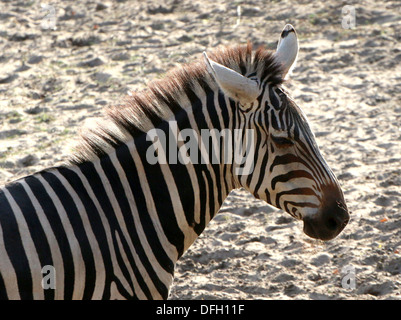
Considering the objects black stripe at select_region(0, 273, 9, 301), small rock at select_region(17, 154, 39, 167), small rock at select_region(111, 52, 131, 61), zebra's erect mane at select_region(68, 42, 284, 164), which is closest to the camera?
black stripe at select_region(0, 273, 9, 301)

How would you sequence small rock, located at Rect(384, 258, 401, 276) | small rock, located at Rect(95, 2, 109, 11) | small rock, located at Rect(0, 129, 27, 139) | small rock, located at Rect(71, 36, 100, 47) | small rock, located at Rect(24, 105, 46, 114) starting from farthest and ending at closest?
small rock, located at Rect(95, 2, 109, 11)
small rock, located at Rect(71, 36, 100, 47)
small rock, located at Rect(24, 105, 46, 114)
small rock, located at Rect(0, 129, 27, 139)
small rock, located at Rect(384, 258, 401, 276)

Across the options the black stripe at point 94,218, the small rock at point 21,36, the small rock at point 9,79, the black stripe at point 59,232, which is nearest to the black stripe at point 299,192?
the black stripe at point 94,218

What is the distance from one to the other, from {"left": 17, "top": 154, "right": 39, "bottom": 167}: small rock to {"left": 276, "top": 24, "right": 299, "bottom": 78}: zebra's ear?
3897 millimetres

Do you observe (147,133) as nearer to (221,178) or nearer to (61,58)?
(221,178)

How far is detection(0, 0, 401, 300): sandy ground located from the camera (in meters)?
6.12

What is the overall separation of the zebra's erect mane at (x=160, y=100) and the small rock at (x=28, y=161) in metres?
3.53

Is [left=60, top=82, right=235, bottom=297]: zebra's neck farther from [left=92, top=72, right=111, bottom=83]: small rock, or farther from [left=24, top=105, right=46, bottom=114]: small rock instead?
[left=92, top=72, right=111, bottom=83]: small rock

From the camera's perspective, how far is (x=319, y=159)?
435 cm

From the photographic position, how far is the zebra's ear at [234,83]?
4113 mm

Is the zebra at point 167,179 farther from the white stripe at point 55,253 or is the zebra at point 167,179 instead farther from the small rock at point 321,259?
the small rock at point 321,259

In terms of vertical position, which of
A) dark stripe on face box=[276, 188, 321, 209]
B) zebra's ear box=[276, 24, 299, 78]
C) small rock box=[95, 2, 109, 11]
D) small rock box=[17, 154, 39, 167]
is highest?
small rock box=[95, 2, 109, 11]

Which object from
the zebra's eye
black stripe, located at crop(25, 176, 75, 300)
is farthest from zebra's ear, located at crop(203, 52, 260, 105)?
black stripe, located at crop(25, 176, 75, 300)

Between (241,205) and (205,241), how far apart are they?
713 mm
